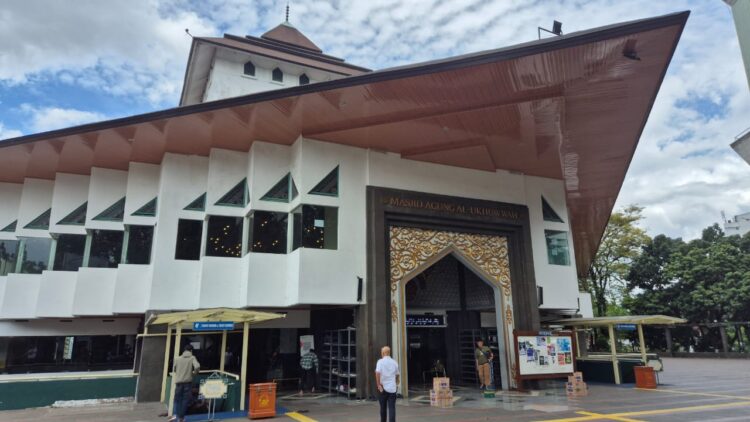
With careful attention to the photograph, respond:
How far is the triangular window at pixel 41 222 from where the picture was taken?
14.8m

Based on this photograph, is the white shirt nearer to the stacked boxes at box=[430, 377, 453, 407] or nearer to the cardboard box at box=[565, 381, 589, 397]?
the stacked boxes at box=[430, 377, 453, 407]

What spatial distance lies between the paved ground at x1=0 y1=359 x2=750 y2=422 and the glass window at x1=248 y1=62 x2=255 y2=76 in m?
12.7

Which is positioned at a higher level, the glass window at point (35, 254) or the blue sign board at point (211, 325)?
the glass window at point (35, 254)

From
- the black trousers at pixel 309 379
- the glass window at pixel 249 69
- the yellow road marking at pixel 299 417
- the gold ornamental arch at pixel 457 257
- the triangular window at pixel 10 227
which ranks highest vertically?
the glass window at pixel 249 69

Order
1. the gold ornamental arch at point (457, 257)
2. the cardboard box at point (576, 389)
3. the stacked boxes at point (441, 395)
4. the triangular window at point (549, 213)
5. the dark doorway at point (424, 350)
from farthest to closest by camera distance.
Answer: the dark doorway at point (424, 350), the triangular window at point (549, 213), the gold ornamental arch at point (457, 257), the cardboard box at point (576, 389), the stacked boxes at point (441, 395)

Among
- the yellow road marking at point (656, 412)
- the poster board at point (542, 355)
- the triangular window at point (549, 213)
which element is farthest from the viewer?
the triangular window at point (549, 213)

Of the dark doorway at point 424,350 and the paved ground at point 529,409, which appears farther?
the dark doorway at point 424,350

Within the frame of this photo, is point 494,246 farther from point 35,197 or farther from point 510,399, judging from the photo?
point 35,197

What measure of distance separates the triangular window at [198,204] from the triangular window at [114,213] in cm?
256

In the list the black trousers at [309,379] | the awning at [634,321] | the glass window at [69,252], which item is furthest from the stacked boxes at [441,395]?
the glass window at [69,252]

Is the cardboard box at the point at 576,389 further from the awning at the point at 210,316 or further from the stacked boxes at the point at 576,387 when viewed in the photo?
the awning at the point at 210,316

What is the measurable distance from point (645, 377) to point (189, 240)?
1428cm

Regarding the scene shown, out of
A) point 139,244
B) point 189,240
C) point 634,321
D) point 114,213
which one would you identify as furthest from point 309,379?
point 634,321

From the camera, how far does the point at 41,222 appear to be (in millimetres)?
14891
